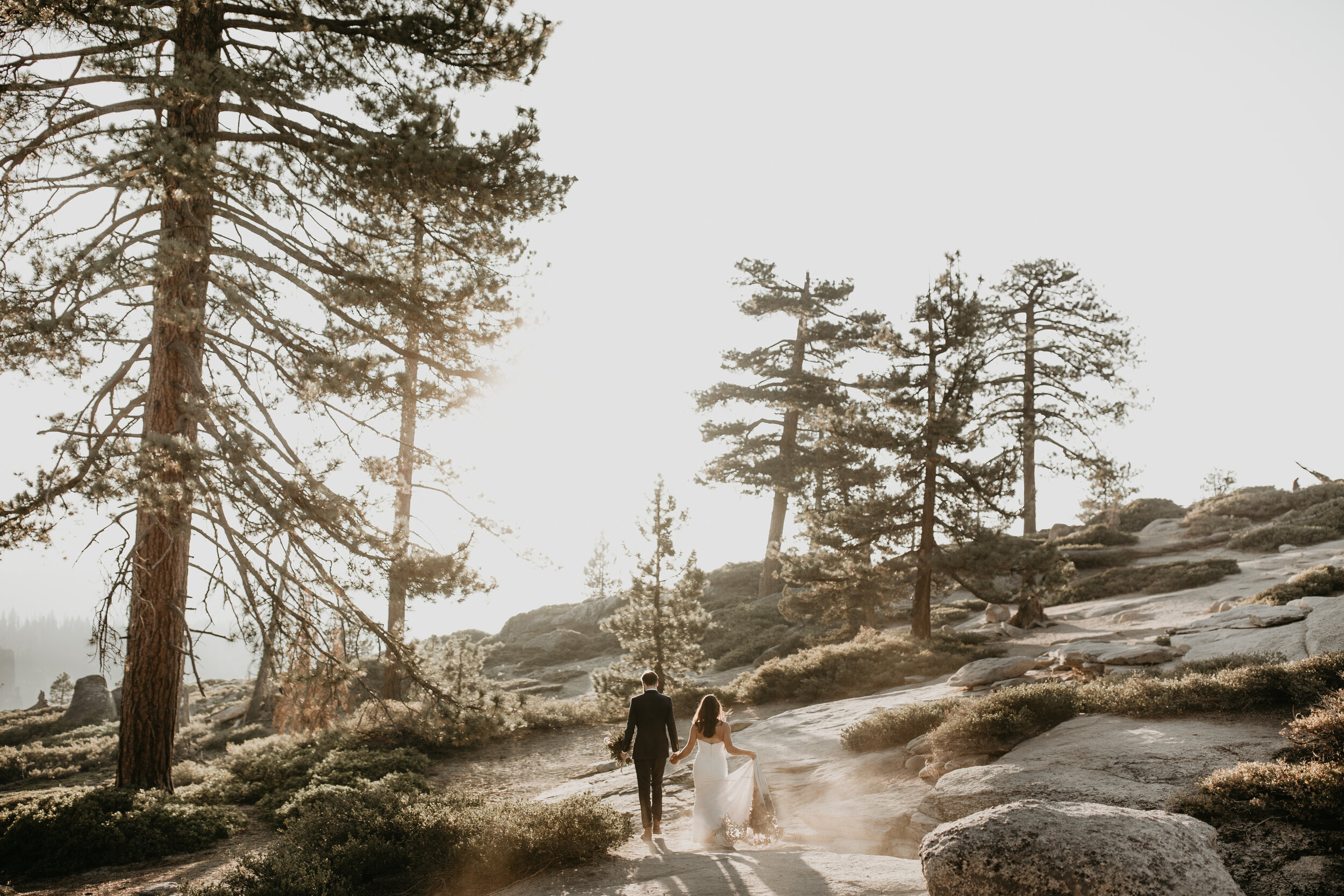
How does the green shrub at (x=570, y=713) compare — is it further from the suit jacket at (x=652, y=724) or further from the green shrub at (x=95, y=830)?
the suit jacket at (x=652, y=724)

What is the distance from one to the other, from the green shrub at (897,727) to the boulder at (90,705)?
27.8 metres

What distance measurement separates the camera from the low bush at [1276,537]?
22219 millimetres

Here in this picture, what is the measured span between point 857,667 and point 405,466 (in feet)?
36.7

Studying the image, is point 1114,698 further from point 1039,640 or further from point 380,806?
point 1039,640

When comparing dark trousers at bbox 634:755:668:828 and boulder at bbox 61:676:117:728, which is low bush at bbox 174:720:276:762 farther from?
dark trousers at bbox 634:755:668:828

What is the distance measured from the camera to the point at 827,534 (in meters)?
17.5

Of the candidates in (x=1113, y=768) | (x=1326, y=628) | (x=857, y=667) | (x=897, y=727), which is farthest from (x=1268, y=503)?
(x=1113, y=768)

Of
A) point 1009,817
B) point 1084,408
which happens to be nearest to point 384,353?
point 1009,817

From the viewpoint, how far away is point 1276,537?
2298cm

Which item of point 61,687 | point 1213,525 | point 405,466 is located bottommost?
point 61,687

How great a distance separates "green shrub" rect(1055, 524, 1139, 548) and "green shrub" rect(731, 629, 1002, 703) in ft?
45.3

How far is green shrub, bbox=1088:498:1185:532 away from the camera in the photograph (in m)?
31.8

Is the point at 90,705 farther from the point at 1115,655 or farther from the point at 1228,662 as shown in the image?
the point at 1228,662

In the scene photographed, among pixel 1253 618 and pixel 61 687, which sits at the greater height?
pixel 1253 618
